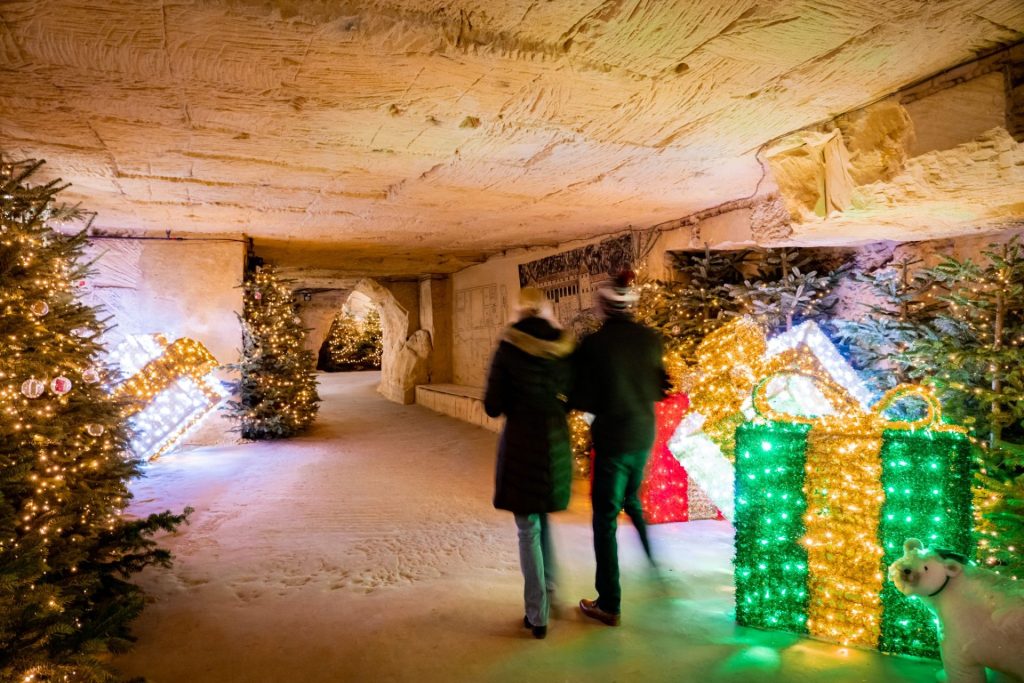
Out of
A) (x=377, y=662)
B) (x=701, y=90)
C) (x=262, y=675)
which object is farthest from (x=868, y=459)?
(x=262, y=675)

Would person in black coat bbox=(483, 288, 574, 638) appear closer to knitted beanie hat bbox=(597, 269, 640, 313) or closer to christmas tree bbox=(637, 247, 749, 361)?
knitted beanie hat bbox=(597, 269, 640, 313)

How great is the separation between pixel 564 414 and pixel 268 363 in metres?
6.87

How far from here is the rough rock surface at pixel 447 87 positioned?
7.79 ft

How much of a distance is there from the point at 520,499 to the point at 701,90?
2.55m

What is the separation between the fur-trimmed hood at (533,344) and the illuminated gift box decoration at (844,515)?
1016 mm

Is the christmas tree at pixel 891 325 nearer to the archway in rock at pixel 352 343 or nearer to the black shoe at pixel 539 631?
the black shoe at pixel 539 631

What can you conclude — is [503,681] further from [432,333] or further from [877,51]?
[432,333]

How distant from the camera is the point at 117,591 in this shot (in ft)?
9.82

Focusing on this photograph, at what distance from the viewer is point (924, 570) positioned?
2.22 meters

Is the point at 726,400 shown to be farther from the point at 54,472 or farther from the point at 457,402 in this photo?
the point at 457,402

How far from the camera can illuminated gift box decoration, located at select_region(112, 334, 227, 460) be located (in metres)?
6.84

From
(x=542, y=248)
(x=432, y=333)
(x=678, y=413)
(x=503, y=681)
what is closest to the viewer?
(x=503, y=681)

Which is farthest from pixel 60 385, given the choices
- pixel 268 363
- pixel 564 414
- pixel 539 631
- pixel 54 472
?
pixel 268 363

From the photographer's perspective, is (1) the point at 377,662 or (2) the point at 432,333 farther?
(2) the point at 432,333
